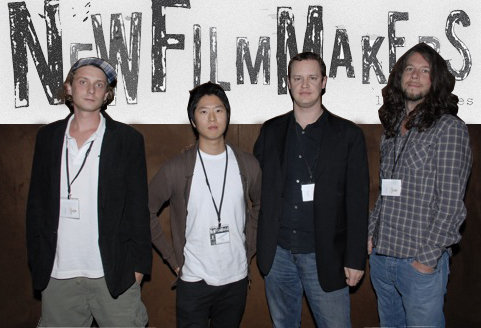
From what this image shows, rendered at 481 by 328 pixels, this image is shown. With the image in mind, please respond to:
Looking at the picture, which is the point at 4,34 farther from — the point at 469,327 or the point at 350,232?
the point at 469,327

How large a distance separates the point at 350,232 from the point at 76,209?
1540 mm

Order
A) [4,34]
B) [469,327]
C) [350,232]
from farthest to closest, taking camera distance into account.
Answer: [469,327], [4,34], [350,232]

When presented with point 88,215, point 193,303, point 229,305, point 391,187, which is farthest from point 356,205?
point 88,215

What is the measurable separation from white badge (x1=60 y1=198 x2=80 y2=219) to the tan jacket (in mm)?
429

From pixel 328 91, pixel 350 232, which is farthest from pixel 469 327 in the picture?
pixel 328 91

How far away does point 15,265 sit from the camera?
3141mm

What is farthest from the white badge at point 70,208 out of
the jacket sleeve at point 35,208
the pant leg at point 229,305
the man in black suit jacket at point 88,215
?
the pant leg at point 229,305

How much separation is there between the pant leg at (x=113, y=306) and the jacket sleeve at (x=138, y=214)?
0.16m

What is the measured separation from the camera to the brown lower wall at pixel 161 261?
3.12m

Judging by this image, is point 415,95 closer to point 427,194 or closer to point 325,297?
point 427,194

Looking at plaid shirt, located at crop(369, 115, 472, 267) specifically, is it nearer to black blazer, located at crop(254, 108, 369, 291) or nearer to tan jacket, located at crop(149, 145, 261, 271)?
black blazer, located at crop(254, 108, 369, 291)

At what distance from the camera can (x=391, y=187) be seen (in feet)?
7.84

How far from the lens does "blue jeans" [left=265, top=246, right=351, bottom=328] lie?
8.05 ft

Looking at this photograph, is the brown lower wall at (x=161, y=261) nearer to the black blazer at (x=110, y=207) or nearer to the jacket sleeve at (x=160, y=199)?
the jacket sleeve at (x=160, y=199)
